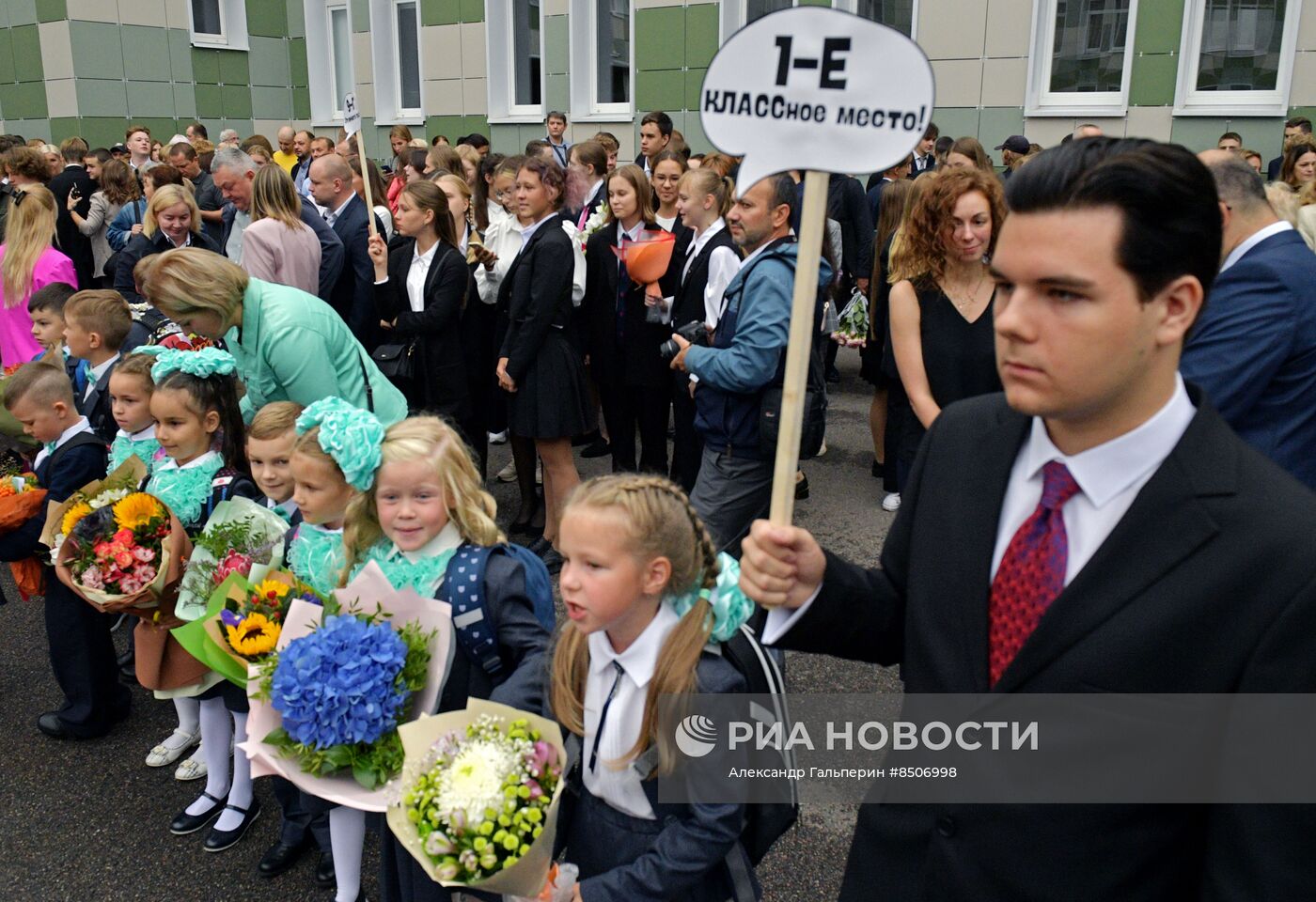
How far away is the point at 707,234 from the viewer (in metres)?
5.58

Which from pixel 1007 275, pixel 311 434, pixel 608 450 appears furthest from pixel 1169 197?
pixel 608 450

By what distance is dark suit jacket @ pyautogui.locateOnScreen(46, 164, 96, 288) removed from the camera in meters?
9.09

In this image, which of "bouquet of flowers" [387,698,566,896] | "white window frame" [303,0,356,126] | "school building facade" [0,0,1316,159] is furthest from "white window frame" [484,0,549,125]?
"bouquet of flowers" [387,698,566,896]

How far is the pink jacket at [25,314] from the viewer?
641cm

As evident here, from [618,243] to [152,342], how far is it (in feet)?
9.52

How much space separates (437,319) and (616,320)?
1.22m

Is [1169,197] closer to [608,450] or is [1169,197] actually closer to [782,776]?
[782,776]

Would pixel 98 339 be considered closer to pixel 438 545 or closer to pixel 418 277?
pixel 418 277

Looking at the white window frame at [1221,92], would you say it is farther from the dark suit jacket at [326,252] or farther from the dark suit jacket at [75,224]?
the dark suit jacket at [75,224]

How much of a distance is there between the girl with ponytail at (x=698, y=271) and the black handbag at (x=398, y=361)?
1.54 m

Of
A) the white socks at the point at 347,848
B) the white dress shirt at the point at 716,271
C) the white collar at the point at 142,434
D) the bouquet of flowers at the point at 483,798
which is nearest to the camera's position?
the bouquet of flowers at the point at 483,798

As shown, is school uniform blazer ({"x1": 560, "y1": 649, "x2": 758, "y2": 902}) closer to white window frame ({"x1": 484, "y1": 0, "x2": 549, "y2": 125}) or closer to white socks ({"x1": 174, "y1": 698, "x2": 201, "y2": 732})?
white socks ({"x1": 174, "y1": 698, "x2": 201, "y2": 732})

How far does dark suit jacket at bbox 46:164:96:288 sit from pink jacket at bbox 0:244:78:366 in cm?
263

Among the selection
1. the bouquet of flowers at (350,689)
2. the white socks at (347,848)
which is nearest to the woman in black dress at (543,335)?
the white socks at (347,848)
